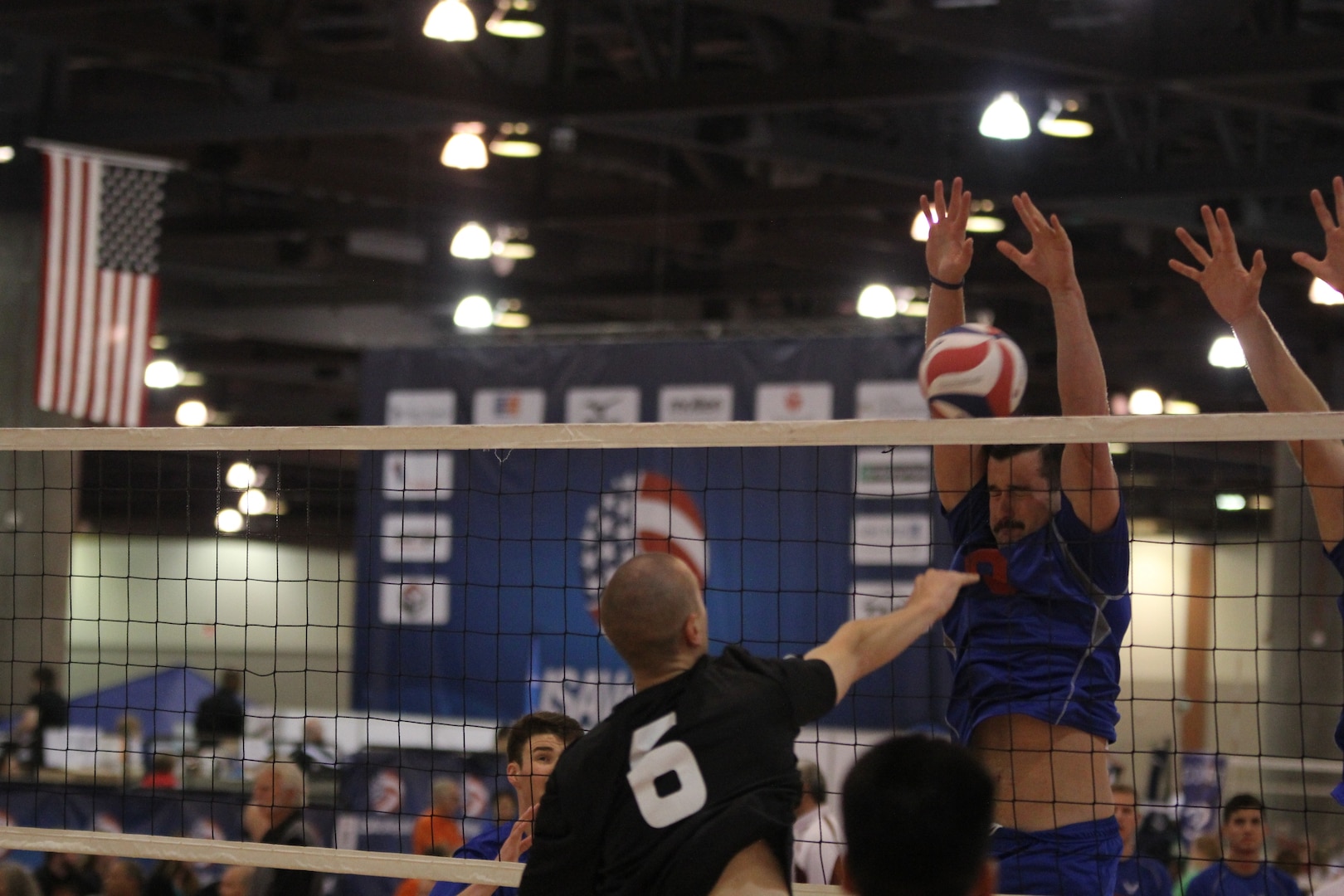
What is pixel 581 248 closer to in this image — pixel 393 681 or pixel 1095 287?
pixel 1095 287

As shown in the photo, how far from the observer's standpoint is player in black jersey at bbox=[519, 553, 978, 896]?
11.3ft

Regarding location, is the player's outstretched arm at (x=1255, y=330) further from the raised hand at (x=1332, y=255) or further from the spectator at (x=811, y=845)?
the spectator at (x=811, y=845)

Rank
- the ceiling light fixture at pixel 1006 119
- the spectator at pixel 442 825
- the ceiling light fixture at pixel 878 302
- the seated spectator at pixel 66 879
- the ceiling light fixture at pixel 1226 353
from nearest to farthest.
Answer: the spectator at pixel 442 825 → the seated spectator at pixel 66 879 → the ceiling light fixture at pixel 1006 119 → the ceiling light fixture at pixel 1226 353 → the ceiling light fixture at pixel 878 302

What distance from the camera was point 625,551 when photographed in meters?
11.8

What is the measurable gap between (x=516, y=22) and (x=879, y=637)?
8.85m

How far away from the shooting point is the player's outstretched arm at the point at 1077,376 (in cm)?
424

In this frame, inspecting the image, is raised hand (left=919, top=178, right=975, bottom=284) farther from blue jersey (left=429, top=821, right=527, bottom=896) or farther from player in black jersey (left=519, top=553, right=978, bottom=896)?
blue jersey (left=429, top=821, right=527, bottom=896)

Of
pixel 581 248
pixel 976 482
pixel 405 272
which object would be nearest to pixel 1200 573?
pixel 581 248

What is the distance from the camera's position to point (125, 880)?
8.16 m

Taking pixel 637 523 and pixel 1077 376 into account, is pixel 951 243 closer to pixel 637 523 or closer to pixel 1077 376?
pixel 1077 376

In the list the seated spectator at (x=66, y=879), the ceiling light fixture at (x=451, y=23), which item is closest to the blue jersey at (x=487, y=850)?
the seated spectator at (x=66, y=879)

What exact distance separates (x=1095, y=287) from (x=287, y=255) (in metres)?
8.92

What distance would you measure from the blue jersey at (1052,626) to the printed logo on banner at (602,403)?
7940 mm

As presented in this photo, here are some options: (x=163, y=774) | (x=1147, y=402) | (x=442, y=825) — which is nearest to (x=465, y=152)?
(x=163, y=774)
